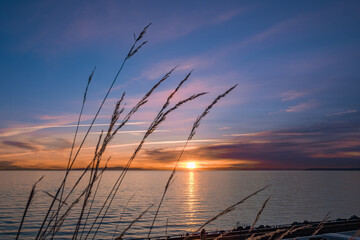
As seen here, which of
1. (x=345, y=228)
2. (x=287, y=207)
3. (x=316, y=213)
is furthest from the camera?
(x=287, y=207)

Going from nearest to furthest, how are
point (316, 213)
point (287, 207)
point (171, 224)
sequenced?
point (171, 224)
point (316, 213)
point (287, 207)

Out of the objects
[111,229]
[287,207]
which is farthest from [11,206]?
[287,207]

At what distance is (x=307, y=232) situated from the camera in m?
→ 23.8

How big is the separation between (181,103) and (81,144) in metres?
0.61

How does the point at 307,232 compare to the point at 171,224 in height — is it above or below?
above

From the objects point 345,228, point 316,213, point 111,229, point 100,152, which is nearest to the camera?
point 100,152

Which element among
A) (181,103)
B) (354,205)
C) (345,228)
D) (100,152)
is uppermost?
(181,103)

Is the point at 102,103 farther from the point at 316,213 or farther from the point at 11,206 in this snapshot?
the point at 11,206

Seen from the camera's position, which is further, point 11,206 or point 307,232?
point 11,206

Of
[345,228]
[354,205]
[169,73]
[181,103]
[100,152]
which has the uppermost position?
[169,73]

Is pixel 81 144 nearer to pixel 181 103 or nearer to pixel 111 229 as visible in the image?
pixel 181 103

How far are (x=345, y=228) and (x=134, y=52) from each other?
1237 inches

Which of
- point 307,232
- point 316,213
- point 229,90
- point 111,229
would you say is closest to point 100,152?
point 229,90

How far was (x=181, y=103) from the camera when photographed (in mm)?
1532
